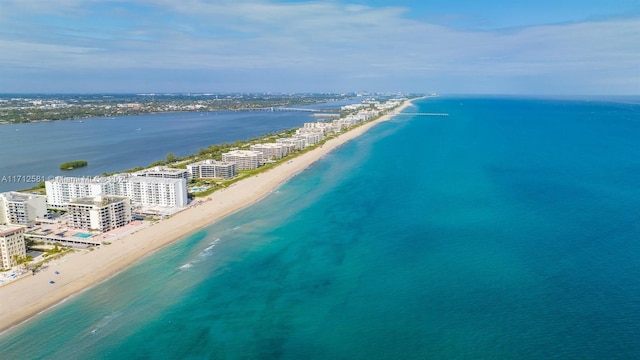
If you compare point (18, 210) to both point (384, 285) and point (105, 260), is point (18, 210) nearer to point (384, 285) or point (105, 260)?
point (105, 260)

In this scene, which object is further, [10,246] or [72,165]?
[72,165]

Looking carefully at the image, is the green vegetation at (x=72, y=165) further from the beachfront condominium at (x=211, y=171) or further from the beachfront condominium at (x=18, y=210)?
the beachfront condominium at (x=18, y=210)

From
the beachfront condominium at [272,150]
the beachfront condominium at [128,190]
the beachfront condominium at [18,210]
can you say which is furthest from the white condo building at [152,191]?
the beachfront condominium at [272,150]

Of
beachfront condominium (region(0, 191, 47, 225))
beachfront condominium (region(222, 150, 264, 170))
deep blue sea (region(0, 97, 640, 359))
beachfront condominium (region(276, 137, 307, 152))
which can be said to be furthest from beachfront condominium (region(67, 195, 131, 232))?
beachfront condominium (region(276, 137, 307, 152))

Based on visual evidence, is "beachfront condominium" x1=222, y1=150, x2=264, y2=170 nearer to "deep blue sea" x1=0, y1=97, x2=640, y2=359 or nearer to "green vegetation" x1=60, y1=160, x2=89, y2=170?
"deep blue sea" x1=0, y1=97, x2=640, y2=359

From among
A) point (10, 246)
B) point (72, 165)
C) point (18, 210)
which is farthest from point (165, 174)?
point (72, 165)
